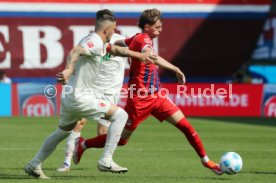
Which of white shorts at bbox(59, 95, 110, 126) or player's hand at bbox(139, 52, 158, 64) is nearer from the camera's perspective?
white shorts at bbox(59, 95, 110, 126)

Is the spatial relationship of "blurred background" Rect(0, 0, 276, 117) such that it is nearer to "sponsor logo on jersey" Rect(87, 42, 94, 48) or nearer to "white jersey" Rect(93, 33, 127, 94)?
"white jersey" Rect(93, 33, 127, 94)

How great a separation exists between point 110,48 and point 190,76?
734 inches

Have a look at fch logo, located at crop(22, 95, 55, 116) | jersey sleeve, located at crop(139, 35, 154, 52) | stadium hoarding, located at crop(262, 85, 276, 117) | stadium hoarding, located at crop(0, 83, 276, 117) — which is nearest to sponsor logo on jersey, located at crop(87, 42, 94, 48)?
jersey sleeve, located at crop(139, 35, 154, 52)

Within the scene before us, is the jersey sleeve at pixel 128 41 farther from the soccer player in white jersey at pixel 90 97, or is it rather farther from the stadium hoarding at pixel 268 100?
the stadium hoarding at pixel 268 100

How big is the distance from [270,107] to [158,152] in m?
11.1

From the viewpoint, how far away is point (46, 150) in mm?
9477

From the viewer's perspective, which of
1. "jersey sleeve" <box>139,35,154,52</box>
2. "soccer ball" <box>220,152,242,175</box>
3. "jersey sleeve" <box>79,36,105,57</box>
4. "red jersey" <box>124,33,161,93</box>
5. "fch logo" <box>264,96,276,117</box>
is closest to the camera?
"jersey sleeve" <box>79,36,105,57</box>

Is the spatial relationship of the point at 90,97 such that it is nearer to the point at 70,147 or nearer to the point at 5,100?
the point at 70,147

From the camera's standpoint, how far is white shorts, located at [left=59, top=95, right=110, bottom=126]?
9.17m

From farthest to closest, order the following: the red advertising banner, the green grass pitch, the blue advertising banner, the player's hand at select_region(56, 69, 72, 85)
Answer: the red advertising banner → the blue advertising banner → the green grass pitch → the player's hand at select_region(56, 69, 72, 85)

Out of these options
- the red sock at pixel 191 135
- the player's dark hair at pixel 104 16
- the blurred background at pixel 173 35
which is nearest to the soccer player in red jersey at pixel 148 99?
the red sock at pixel 191 135

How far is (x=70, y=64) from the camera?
8844 millimetres

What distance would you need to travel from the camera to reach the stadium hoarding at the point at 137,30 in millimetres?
26797

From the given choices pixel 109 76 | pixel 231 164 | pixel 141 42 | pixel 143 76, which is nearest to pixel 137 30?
pixel 109 76
